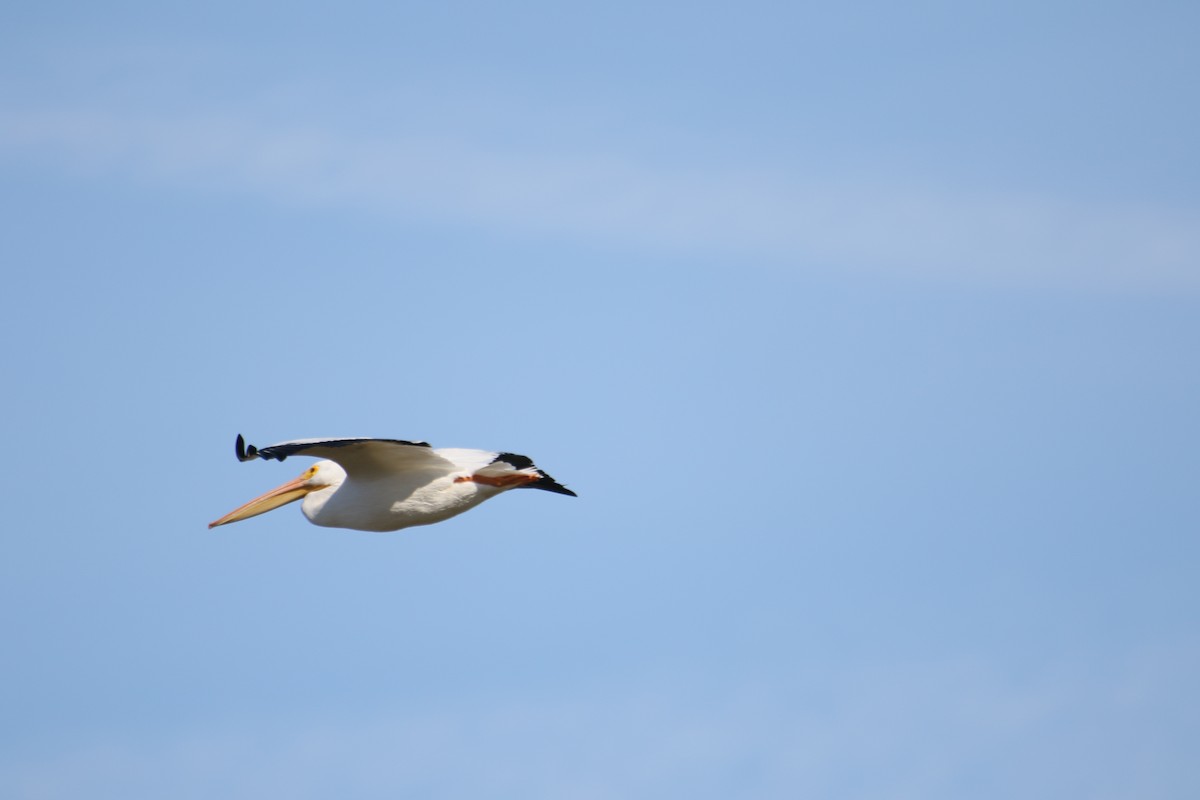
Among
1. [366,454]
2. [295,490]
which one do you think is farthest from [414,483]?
[295,490]

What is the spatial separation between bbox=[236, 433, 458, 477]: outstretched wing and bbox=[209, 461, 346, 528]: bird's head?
1515mm

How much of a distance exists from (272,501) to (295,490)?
0.90ft

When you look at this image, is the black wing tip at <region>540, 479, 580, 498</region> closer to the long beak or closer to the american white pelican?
the american white pelican

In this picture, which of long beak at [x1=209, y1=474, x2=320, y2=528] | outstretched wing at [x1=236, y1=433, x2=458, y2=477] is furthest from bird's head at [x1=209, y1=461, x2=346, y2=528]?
outstretched wing at [x1=236, y1=433, x2=458, y2=477]

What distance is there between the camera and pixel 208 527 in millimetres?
17109

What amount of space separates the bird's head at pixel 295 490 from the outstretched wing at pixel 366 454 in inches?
59.7

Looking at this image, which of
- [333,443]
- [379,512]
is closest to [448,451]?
[379,512]

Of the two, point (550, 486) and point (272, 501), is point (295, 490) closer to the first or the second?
point (272, 501)

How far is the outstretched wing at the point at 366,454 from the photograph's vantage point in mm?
13750

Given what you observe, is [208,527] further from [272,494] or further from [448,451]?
[448,451]

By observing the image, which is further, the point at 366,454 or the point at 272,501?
the point at 272,501

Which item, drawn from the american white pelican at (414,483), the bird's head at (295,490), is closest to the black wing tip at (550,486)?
the american white pelican at (414,483)

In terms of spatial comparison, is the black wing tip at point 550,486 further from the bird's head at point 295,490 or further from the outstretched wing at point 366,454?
the bird's head at point 295,490

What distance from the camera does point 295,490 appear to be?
681 inches
